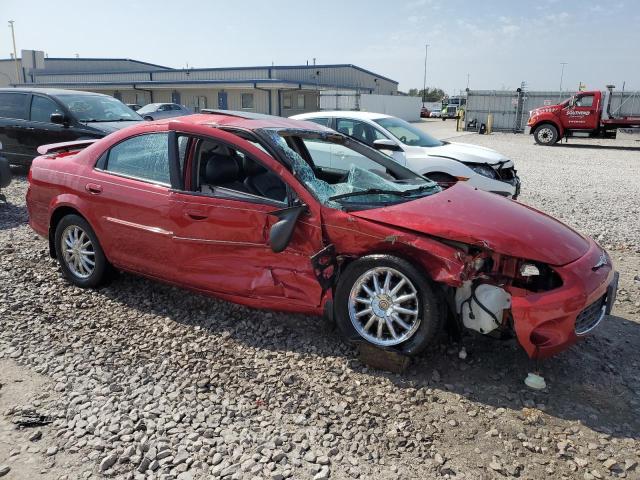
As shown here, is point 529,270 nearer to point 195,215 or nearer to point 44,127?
point 195,215

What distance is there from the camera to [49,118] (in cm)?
980

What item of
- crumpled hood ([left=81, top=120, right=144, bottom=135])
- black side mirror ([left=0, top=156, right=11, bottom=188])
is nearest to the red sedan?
black side mirror ([left=0, top=156, right=11, bottom=188])

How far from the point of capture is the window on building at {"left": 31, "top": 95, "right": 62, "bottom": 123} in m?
9.77

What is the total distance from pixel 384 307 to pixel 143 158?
2.37 m

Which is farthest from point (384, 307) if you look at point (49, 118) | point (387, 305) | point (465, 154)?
point (49, 118)

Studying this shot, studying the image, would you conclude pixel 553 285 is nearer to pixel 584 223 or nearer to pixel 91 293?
pixel 91 293

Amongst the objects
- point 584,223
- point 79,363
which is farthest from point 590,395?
point 584,223

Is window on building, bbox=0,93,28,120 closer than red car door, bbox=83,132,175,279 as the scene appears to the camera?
No

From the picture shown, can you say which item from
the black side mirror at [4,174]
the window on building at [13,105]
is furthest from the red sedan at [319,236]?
the window on building at [13,105]

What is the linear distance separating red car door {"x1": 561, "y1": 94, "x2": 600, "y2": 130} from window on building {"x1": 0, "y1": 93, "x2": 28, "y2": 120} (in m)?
20.6

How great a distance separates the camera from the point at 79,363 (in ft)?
11.7

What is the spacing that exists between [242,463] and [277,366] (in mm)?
952

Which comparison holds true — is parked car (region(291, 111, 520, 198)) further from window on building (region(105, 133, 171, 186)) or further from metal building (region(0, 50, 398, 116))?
metal building (region(0, 50, 398, 116))

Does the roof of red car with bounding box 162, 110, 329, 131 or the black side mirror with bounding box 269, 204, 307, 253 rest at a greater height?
the roof of red car with bounding box 162, 110, 329, 131
